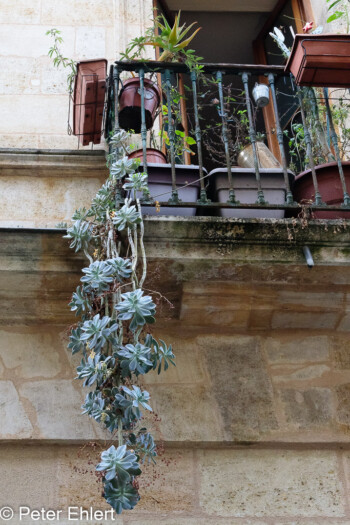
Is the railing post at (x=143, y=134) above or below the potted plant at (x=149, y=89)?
below

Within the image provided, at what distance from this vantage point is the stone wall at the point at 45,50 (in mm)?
4918

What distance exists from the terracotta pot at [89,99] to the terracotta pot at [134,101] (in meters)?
0.18

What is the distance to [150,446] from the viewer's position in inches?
126

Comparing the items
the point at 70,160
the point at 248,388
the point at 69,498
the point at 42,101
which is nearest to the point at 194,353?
the point at 248,388

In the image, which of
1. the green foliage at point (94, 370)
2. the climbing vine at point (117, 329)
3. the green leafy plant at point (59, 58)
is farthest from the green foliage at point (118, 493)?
the green leafy plant at point (59, 58)

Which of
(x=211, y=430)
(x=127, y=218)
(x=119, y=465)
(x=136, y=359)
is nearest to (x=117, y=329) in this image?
(x=136, y=359)

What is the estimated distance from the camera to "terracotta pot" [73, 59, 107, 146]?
458 centimetres

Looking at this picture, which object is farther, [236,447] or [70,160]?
[70,160]

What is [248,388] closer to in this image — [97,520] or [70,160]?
[97,520]

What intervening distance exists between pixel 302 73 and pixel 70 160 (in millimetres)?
1400

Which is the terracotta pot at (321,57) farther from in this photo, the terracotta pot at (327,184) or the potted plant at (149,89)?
the potted plant at (149,89)

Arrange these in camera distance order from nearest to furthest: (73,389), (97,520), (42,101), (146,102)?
(97,520), (73,389), (146,102), (42,101)

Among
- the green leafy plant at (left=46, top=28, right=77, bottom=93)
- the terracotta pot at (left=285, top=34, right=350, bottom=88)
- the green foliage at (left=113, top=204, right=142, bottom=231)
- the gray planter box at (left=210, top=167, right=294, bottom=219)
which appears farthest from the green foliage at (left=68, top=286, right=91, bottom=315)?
the green leafy plant at (left=46, top=28, right=77, bottom=93)

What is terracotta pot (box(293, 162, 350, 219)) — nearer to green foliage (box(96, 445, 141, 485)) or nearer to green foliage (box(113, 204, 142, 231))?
green foliage (box(113, 204, 142, 231))
